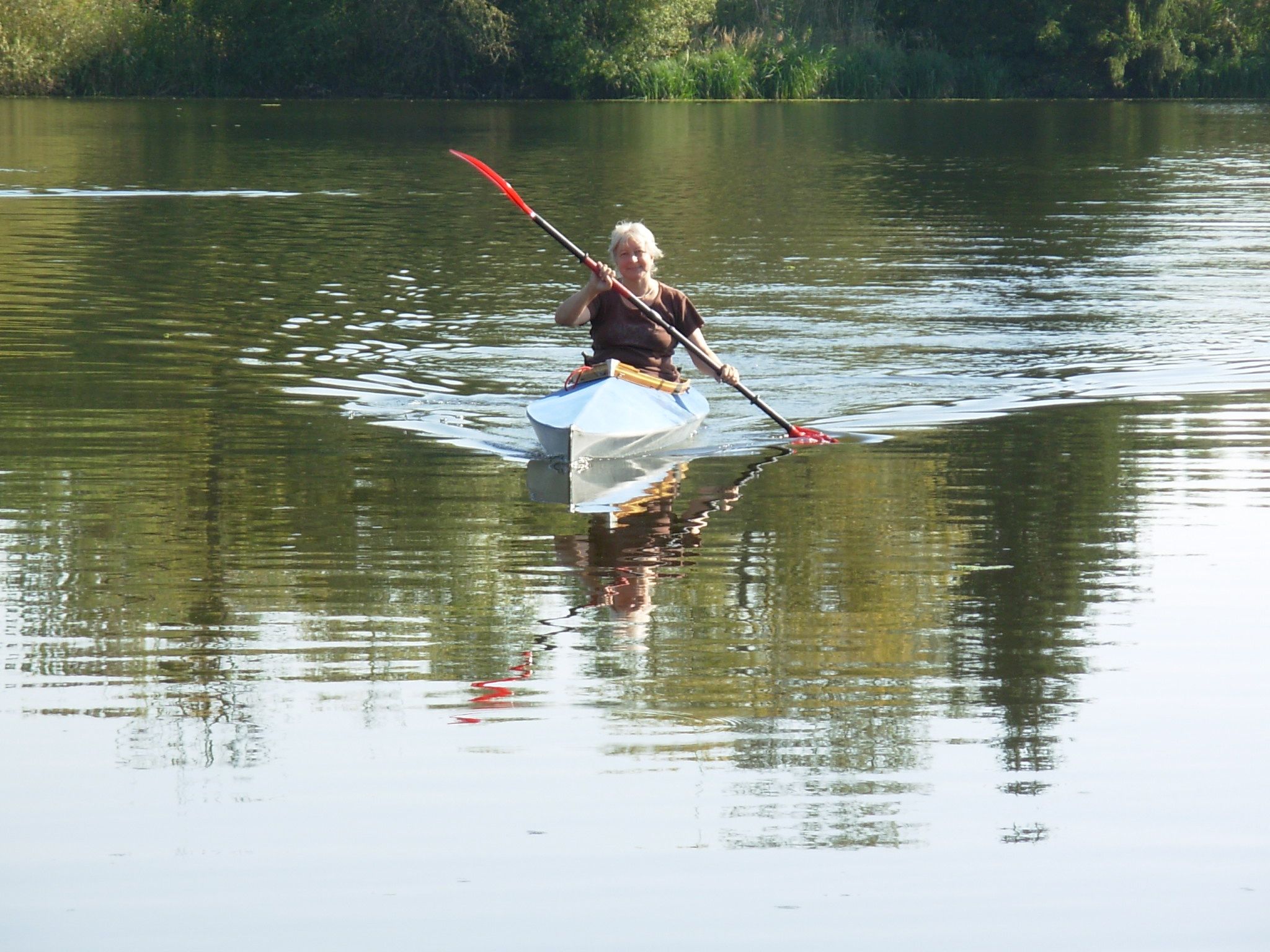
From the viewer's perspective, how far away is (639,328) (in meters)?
10.1

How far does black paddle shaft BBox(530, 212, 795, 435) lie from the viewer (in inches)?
379

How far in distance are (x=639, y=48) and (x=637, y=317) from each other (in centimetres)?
4470

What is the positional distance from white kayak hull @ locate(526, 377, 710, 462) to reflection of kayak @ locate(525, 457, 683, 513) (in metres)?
0.07

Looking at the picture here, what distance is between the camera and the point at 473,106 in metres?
50.6

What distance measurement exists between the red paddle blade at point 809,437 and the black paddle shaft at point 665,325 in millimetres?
18

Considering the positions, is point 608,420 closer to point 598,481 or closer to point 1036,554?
point 598,481

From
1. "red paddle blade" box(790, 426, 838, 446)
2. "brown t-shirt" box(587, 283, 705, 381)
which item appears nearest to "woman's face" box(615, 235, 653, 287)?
"brown t-shirt" box(587, 283, 705, 381)

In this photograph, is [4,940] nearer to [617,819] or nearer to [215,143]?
[617,819]

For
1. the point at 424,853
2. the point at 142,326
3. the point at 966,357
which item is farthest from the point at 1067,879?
the point at 142,326

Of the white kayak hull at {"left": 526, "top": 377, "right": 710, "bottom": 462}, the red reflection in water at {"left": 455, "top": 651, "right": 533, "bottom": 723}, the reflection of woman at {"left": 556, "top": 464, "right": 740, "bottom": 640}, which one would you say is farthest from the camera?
the white kayak hull at {"left": 526, "top": 377, "right": 710, "bottom": 462}

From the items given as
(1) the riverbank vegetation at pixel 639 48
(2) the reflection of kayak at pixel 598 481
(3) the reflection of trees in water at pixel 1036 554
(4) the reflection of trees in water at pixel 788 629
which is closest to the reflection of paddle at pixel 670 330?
(2) the reflection of kayak at pixel 598 481

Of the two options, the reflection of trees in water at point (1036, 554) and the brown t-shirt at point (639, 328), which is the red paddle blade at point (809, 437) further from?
the brown t-shirt at point (639, 328)

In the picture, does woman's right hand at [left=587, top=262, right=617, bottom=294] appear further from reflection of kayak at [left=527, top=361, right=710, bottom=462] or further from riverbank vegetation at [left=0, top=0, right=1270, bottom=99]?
riverbank vegetation at [left=0, top=0, right=1270, bottom=99]

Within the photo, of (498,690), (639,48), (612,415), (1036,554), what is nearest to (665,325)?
A: (612,415)
